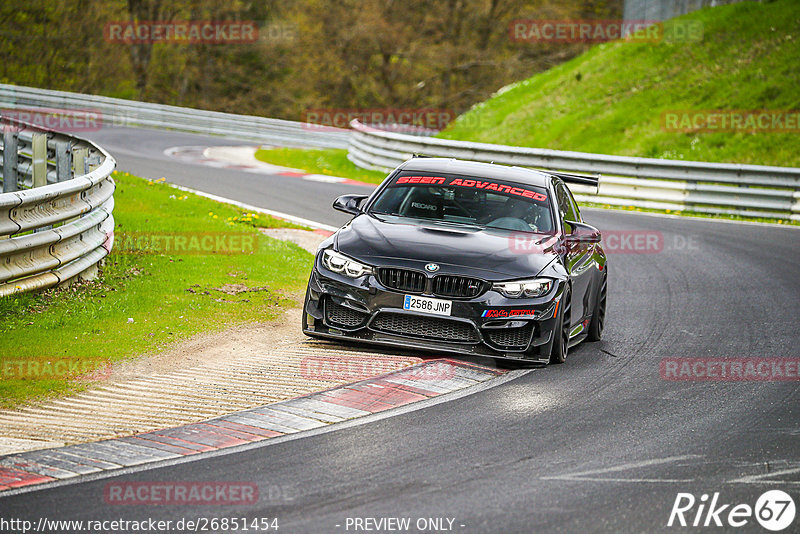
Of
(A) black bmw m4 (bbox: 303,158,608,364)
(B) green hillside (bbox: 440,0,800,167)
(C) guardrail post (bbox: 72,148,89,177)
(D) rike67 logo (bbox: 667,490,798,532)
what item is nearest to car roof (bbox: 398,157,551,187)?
(A) black bmw m4 (bbox: 303,158,608,364)

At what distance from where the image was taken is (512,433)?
6.76m

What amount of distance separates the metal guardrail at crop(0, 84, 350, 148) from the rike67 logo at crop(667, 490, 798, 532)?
31.5m

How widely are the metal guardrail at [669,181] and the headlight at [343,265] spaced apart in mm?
14668

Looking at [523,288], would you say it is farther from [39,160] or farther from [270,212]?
[270,212]

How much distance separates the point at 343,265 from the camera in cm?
866

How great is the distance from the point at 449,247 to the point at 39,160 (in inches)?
266

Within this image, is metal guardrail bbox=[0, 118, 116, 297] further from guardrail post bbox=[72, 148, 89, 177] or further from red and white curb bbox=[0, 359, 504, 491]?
red and white curb bbox=[0, 359, 504, 491]

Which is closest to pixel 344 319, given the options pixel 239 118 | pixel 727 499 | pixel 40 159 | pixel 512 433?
pixel 512 433

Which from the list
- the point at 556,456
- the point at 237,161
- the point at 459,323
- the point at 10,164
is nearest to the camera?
the point at 556,456

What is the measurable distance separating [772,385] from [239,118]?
99.8 feet

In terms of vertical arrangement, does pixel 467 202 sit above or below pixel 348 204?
above

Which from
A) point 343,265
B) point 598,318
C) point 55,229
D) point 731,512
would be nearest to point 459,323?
point 343,265

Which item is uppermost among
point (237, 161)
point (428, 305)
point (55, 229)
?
point (55, 229)

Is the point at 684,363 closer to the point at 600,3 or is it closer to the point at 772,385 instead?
the point at 772,385
